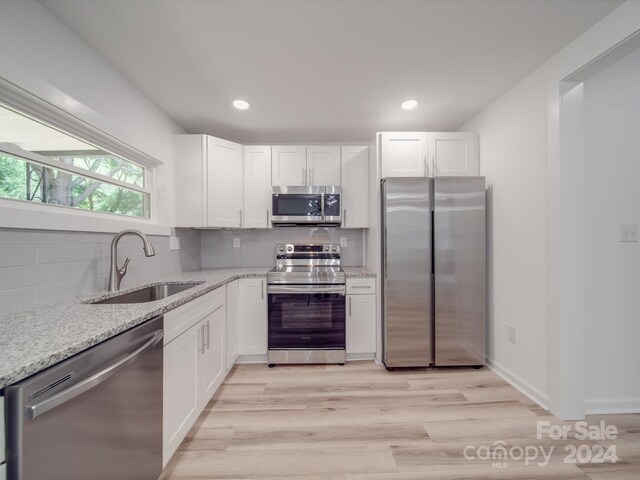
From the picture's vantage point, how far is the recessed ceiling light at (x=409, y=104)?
2.19 meters

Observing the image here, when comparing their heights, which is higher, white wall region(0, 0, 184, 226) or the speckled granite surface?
white wall region(0, 0, 184, 226)

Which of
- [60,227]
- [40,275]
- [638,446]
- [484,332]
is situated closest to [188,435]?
[40,275]

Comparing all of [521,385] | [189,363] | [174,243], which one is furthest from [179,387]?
[521,385]

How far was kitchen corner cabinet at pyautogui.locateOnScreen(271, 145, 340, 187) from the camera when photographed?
9.03ft

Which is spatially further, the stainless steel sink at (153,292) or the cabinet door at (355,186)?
the cabinet door at (355,186)

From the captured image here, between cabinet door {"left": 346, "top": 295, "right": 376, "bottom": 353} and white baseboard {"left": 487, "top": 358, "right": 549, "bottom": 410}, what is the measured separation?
1049 millimetres

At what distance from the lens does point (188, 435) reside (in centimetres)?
156

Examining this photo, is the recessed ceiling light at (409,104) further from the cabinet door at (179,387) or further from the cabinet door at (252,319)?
the cabinet door at (179,387)

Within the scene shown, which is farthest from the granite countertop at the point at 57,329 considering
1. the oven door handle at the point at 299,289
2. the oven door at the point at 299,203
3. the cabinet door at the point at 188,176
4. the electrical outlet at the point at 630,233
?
the electrical outlet at the point at 630,233

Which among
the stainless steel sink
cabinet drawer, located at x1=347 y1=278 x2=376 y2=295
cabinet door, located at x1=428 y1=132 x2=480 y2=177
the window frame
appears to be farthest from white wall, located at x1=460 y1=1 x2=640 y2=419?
the window frame

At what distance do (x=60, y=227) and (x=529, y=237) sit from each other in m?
2.97

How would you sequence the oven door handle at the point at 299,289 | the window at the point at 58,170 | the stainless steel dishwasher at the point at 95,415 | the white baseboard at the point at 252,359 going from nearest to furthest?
the stainless steel dishwasher at the point at 95,415
the window at the point at 58,170
the oven door handle at the point at 299,289
the white baseboard at the point at 252,359

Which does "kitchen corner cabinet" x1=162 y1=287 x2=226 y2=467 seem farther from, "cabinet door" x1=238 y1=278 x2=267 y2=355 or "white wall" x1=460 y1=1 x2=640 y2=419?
"white wall" x1=460 y1=1 x2=640 y2=419

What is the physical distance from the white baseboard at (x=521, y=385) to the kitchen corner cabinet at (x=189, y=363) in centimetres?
232
